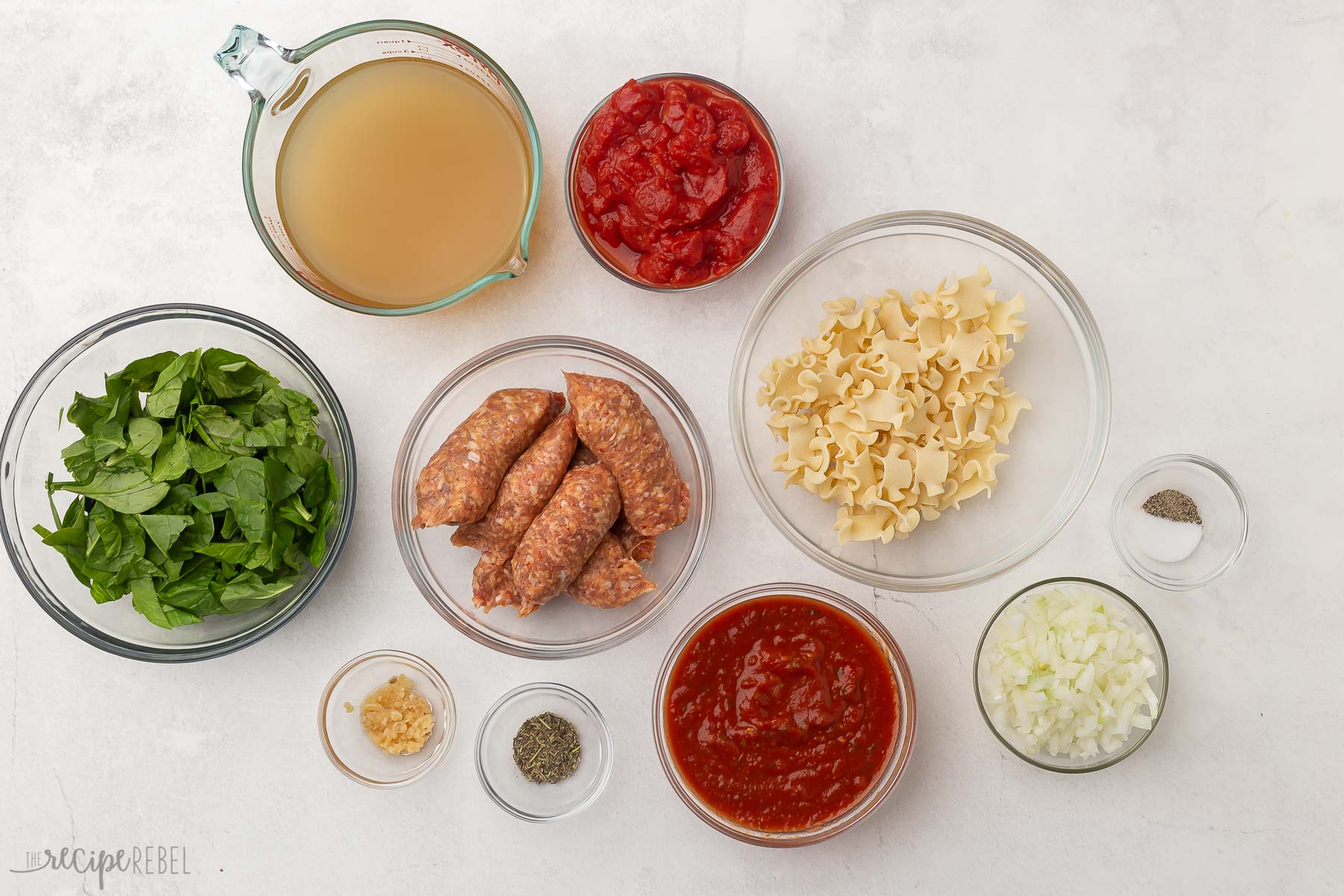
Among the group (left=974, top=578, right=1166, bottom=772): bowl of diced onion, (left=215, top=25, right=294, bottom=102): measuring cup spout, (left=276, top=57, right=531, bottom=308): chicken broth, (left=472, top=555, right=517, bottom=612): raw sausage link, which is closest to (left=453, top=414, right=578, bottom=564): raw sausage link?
(left=472, top=555, right=517, bottom=612): raw sausage link

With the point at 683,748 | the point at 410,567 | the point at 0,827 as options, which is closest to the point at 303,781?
the point at 410,567

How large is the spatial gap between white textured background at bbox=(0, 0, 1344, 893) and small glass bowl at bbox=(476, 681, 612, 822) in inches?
2.7

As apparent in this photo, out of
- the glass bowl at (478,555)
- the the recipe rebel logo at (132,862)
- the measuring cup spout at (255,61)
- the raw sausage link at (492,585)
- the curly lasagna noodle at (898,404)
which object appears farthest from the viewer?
the the recipe rebel logo at (132,862)

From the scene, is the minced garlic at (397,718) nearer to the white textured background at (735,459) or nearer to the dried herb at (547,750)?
the white textured background at (735,459)

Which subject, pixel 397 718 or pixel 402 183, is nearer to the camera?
pixel 402 183

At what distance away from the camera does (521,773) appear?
113 inches

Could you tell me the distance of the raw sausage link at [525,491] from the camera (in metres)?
2.62

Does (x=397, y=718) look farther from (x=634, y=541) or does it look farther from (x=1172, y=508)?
(x=1172, y=508)

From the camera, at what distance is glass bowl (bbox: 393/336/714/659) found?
9.27 feet

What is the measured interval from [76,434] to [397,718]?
1505 mm

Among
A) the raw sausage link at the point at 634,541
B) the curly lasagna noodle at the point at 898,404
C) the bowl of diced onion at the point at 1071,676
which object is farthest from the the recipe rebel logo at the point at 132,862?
the bowl of diced onion at the point at 1071,676

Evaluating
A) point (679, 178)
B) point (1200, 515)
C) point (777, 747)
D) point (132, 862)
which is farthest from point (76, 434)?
point (1200, 515)

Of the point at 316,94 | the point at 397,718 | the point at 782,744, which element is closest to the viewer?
the point at 782,744

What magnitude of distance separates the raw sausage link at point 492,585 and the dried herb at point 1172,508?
88.6 inches
